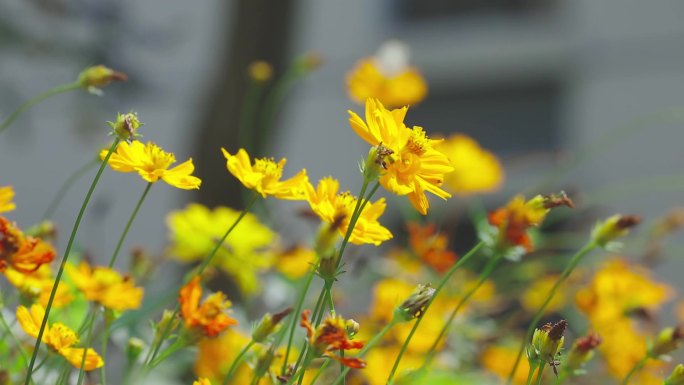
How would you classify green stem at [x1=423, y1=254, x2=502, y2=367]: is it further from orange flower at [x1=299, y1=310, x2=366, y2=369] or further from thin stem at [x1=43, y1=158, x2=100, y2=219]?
thin stem at [x1=43, y1=158, x2=100, y2=219]

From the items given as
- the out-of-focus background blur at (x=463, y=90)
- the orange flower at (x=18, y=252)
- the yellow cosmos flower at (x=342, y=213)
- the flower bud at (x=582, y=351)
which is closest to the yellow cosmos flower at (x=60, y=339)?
the orange flower at (x=18, y=252)

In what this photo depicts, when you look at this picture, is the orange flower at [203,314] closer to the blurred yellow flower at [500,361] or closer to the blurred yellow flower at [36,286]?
the blurred yellow flower at [36,286]

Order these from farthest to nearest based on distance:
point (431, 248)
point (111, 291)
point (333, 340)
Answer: point (431, 248), point (111, 291), point (333, 340)

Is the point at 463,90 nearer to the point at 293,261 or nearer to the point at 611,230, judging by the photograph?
the point at 293,261

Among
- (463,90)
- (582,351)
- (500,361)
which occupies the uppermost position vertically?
(582,351)

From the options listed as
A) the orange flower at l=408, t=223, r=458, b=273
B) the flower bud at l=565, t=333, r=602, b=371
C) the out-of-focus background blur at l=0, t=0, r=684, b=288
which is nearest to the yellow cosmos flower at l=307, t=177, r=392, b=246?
the flower bud at l=565, t=333, r=602, b=371

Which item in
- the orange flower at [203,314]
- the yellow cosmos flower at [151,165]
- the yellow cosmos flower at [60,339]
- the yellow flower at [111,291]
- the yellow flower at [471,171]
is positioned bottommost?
the yellow flower at [471,171]

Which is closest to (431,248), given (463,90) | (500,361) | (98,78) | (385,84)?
(500,361)
